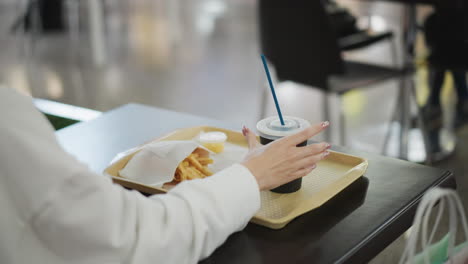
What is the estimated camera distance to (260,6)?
104 inches

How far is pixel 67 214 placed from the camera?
741 mm

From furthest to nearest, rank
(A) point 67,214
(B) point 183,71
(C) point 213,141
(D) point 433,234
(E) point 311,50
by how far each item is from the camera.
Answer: (B) point 183,71
(E) point 311,50
(C) point 213,141
(D) point 433,234
(A) point 67,214

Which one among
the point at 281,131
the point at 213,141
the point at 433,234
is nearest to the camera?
the point at 433,234

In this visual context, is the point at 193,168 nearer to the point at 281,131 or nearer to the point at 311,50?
the point at 281,131

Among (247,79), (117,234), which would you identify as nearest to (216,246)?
(117,234)

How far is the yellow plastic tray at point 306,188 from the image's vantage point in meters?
0.95

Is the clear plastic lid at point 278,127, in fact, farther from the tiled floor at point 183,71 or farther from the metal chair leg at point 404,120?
the metal chair leg at point 404,120

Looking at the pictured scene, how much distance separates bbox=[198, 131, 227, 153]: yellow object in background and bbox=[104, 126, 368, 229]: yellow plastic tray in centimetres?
10

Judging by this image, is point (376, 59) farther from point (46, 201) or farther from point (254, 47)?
point (46, 201)

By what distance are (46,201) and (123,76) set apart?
150 inches

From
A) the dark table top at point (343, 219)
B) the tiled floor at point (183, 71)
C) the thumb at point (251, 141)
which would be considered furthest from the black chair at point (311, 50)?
the thumb at point (251, 141)

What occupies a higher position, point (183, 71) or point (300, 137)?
point (300, 137)

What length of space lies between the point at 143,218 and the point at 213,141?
0.39 metres

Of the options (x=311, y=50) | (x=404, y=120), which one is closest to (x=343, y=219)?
(x=311, y=50)
